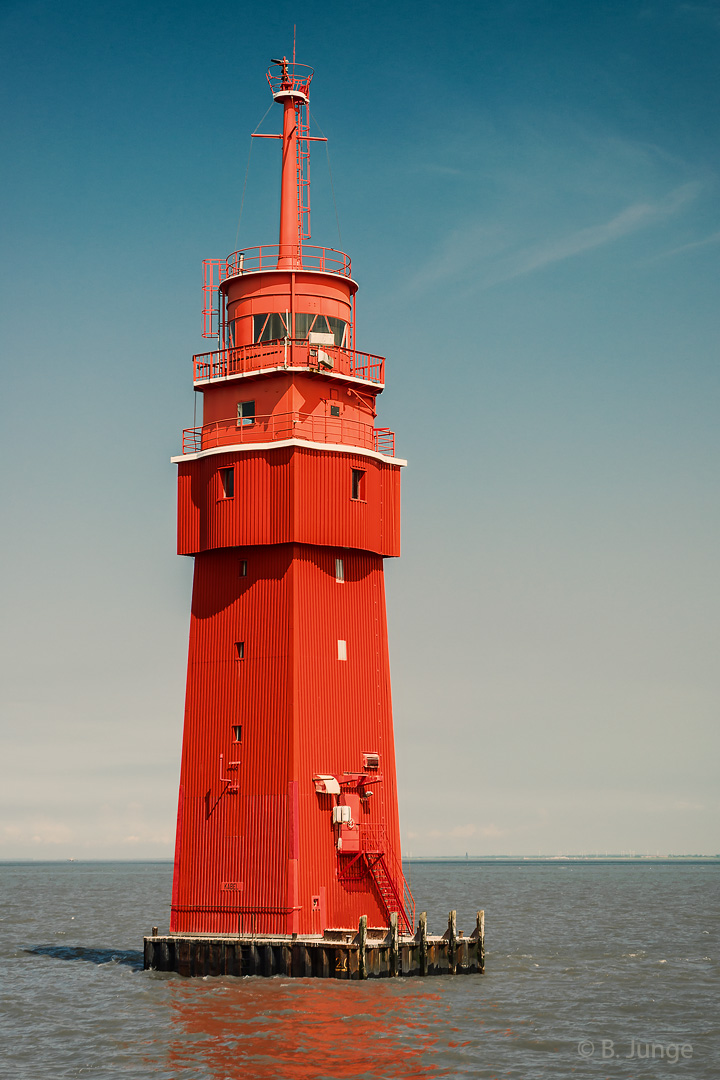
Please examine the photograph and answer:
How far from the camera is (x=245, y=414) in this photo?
43844mm

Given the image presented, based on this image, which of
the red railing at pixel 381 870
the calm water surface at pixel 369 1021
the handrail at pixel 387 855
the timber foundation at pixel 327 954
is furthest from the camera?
the handrail at pixel 387 855

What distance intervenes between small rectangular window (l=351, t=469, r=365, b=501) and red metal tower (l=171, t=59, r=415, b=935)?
6 cm

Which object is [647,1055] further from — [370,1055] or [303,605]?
[303,605]

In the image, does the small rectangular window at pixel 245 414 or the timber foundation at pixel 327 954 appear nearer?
the timber foundation at pixel 327 954

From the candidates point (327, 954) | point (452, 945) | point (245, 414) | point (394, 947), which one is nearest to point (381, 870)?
point (452, 945)

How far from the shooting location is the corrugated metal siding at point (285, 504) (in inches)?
1636

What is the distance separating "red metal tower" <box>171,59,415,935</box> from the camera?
4016cm

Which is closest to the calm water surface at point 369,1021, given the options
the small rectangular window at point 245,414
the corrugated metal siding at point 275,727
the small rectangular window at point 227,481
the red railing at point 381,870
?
the red railing at point 381,870

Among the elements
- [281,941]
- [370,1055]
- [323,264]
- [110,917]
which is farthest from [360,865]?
[110,917]

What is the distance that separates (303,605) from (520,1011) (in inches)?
517

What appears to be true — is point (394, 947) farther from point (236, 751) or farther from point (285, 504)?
point (285, 504)

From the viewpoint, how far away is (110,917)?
271 ft

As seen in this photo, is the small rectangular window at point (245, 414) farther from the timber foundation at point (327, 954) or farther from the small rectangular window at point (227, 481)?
the timber foundation at point (327, 954)

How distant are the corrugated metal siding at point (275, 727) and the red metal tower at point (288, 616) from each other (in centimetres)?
5
